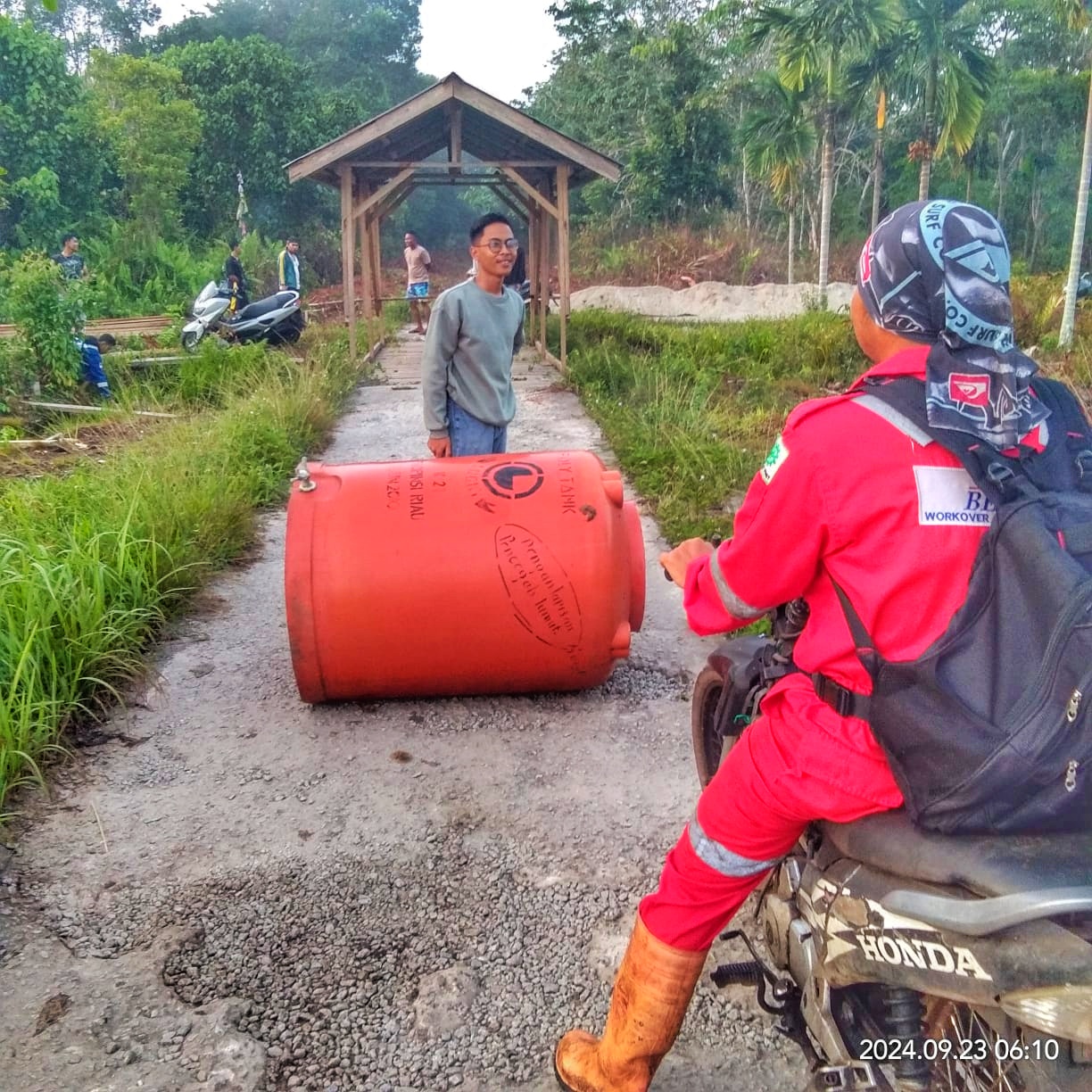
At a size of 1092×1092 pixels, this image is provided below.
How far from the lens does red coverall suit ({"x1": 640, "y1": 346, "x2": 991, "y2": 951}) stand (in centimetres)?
147

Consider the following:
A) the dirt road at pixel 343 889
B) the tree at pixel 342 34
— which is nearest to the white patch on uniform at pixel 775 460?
the dirt road at pixel 343 889

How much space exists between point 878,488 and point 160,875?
2.26 meters

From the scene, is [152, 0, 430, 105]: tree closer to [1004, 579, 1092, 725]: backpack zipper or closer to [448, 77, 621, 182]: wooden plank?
[448, 77, 621, 182]: wooden plank

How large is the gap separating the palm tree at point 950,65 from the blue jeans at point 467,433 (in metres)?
18.2

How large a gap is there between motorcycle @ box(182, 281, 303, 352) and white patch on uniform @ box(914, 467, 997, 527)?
13117 millimetres

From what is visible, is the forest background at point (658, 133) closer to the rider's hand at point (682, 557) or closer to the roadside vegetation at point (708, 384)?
the roadside vegetation at point (708, 384)

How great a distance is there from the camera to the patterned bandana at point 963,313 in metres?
1.49

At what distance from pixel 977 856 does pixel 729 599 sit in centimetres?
56

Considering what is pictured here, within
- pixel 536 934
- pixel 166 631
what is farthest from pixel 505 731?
pixel 166 631

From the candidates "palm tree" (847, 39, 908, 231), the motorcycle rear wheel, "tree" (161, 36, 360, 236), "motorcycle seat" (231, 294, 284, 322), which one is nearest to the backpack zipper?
the motorcycle rear wheel

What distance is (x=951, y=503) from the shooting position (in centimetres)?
148

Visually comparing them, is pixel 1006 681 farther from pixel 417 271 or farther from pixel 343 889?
pixel 417 271

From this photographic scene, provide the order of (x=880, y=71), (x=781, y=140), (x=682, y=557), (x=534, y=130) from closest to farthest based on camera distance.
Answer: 1. (x=682, y=557)
2. (x=534, y=130)
3. (x=880, y=71)
4. (x=781, y=140)
